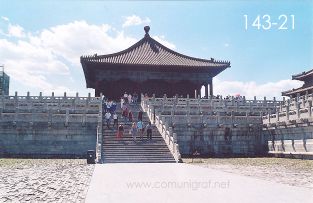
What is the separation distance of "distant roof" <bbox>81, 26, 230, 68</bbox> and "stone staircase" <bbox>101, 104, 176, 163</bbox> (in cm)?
1429

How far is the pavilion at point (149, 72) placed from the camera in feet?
122

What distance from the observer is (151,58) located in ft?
129

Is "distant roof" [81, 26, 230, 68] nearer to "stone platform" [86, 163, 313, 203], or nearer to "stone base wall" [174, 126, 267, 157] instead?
"stone base wall" [174, 126, 267, 157]

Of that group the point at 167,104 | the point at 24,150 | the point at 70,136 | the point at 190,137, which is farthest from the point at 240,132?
the point at 24,150

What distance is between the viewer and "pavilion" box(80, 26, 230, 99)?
3706 cm

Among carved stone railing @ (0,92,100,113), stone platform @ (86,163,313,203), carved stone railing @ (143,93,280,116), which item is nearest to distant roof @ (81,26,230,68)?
carved stone railing @ (143,93,280,116)

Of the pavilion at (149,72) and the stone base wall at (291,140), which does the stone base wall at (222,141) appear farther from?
the pavilion at (149,72)

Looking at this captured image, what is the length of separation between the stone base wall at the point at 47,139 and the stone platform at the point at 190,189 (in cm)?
1193

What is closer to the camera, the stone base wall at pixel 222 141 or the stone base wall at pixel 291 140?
the stone base wall at pixel 291 140

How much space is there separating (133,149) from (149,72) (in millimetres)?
18064

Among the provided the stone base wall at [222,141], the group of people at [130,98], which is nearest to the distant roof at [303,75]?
the stone base wall at [222,141]

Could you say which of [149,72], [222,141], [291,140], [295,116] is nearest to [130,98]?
[149,72]

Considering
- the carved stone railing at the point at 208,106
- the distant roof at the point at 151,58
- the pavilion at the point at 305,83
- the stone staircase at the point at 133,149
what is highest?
the distant roof at the point at 151,58

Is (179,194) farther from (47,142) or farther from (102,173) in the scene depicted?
(47,142)
